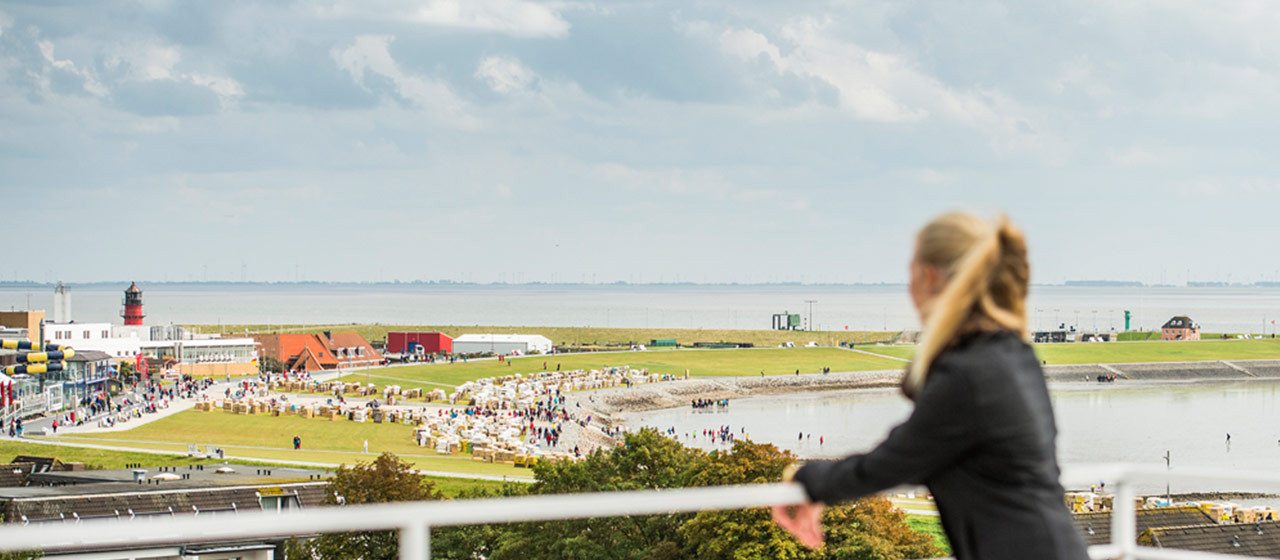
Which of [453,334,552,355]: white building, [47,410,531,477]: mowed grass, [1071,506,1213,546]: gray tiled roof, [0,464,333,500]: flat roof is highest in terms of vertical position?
[453,334,552,355]: white building

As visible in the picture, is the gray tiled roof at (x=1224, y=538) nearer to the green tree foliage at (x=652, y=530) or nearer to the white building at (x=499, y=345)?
the green tree foliage at (x=652, y=530)

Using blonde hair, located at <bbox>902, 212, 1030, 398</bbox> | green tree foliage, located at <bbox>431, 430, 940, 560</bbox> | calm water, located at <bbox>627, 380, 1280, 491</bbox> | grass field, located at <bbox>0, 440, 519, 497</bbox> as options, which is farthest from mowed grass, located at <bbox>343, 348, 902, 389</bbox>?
blonde hair, located at <bbox>902, 212, 1030, 398</bbox>

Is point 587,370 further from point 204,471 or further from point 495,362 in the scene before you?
point 204,471

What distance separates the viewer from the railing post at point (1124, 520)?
2.85 meters

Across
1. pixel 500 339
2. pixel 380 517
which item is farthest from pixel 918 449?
pixel 500 339

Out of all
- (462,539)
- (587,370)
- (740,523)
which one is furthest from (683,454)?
(587,370)

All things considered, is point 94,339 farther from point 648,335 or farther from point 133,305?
point 648,335

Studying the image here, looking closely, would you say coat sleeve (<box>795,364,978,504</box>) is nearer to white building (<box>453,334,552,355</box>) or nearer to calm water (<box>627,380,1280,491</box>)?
calm water (<box>627,380,1280,491</box>)

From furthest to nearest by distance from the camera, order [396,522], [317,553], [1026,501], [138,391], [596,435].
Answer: [138,391] < [596,435] < [317,553] < [396,522] < [1026,501]

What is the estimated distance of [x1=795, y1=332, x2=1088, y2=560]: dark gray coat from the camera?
1.77m

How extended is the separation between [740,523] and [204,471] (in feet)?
68.8

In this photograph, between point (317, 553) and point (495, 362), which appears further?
point (495, 362)

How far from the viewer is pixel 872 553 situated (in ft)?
56.3

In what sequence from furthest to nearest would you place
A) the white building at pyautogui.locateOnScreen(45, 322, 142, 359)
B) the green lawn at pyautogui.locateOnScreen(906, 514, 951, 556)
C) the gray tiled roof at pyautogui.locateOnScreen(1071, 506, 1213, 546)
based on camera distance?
the white building at pyautogui.locateOnScreen(45, 322, 142, 359), the green lawn at pyautogui.locateOnScreen(906, 514, 951, 556), the gray tiled roof at pyautogui.locateOnScreen(1071, 506, 1213, 546)
